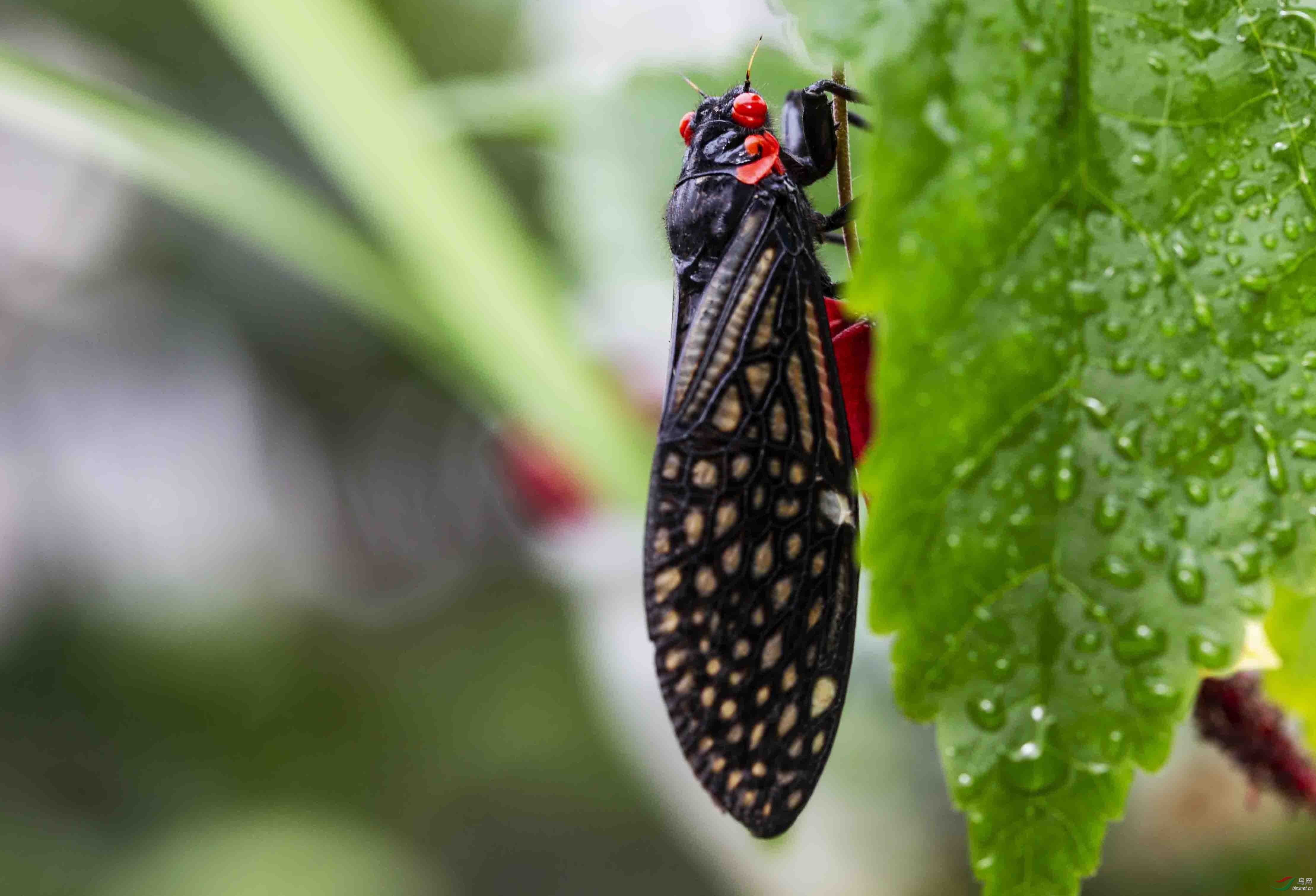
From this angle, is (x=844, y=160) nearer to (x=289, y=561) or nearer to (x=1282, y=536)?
(x=1282, y=536)

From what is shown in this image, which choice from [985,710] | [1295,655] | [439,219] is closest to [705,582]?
[985,710]

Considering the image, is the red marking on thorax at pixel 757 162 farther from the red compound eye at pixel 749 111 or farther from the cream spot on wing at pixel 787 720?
the cream spot on wing at pixel 787 720

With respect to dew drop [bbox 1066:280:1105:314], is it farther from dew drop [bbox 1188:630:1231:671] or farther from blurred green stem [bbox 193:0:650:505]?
blurred green stem [bbox 193:0:650:505]

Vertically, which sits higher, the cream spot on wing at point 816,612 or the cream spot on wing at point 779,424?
the cream spot on wing at point 779,424

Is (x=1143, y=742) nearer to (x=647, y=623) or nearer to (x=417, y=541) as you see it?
(x=647, y=623)

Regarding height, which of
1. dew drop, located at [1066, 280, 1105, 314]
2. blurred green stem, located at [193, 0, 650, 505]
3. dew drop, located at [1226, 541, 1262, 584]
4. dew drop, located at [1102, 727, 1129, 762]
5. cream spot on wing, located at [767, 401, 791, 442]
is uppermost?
blurred green stem, located at [193, 0, 650, 505]


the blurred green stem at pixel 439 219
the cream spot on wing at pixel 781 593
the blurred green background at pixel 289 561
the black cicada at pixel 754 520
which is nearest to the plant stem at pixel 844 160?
the black cicada at pixel 754 520

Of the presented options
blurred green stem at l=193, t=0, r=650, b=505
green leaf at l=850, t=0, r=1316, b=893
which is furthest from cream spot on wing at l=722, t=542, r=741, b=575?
Result: blurred green stem at l=193, t=0, r=650, b=505
